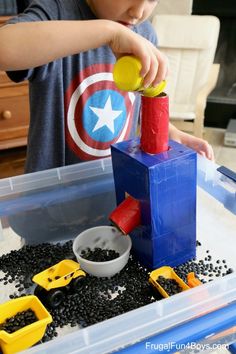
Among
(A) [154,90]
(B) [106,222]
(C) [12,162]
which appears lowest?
(C) [12,162]

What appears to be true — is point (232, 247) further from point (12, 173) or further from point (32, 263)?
point (12, 173)

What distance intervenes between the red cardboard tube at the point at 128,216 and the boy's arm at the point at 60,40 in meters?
0.17

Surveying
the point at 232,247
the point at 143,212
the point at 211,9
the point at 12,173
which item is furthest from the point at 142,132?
the point at 211,9

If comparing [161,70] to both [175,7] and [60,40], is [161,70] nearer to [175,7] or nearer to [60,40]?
[60,40]

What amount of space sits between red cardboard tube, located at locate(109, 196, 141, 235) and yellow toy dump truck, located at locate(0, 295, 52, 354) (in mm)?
151

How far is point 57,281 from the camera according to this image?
1.67 ft

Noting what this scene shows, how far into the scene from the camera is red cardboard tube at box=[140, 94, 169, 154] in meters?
0.52

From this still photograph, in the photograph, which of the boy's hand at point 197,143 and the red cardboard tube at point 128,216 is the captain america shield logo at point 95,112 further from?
the red cardboard tube at point 128,216

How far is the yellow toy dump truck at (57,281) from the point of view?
1.61 feet

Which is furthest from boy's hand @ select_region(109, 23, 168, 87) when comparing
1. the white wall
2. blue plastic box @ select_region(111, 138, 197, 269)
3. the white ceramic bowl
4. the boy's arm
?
the white wall

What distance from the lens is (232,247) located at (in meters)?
0.57

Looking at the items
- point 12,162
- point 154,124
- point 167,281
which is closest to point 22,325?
point 167,281

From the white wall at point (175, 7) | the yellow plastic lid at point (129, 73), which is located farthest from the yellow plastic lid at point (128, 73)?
the white wall at point (175, 7)

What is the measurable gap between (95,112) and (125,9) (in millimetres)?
219
